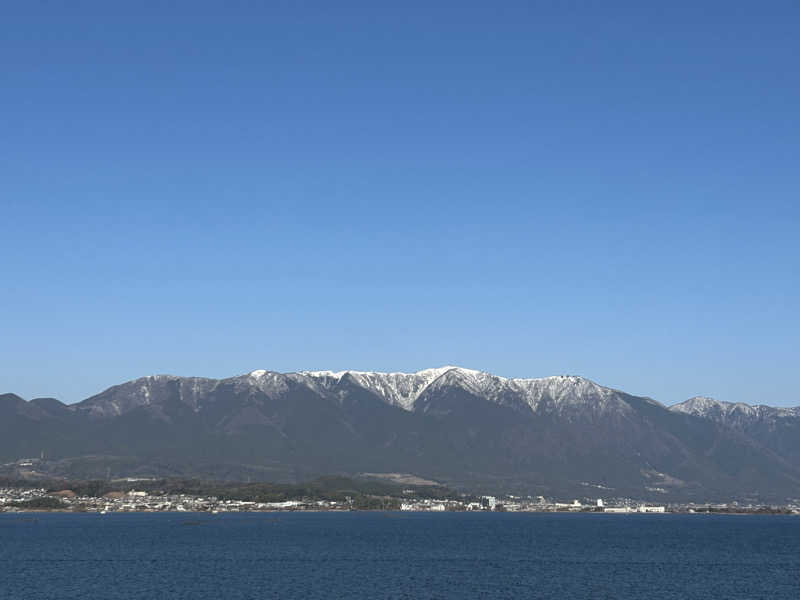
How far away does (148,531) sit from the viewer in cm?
19412

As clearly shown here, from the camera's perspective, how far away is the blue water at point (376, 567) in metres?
102

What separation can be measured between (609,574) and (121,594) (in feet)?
188

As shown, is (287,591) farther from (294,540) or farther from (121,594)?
(294,540)

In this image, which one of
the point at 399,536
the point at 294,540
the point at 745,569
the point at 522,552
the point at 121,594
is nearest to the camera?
the point at 121,594

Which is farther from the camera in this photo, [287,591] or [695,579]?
[695,579]

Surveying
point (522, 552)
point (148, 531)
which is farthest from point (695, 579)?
point (148, 531)

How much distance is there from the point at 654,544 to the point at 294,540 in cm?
6392

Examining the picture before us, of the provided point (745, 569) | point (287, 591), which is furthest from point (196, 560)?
point (745, 569)

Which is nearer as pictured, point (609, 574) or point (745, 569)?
point (609, 574)

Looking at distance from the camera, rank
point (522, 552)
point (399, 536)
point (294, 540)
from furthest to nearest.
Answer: point (399, 536) < point (294, 540) < point (522, 552)

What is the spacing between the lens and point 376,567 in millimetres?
125125

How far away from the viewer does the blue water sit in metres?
102

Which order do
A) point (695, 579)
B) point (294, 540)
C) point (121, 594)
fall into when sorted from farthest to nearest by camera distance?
point (294, 540) → point (695, 579) → point (121, 594)

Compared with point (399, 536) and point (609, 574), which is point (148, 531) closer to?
point (399, 536)
